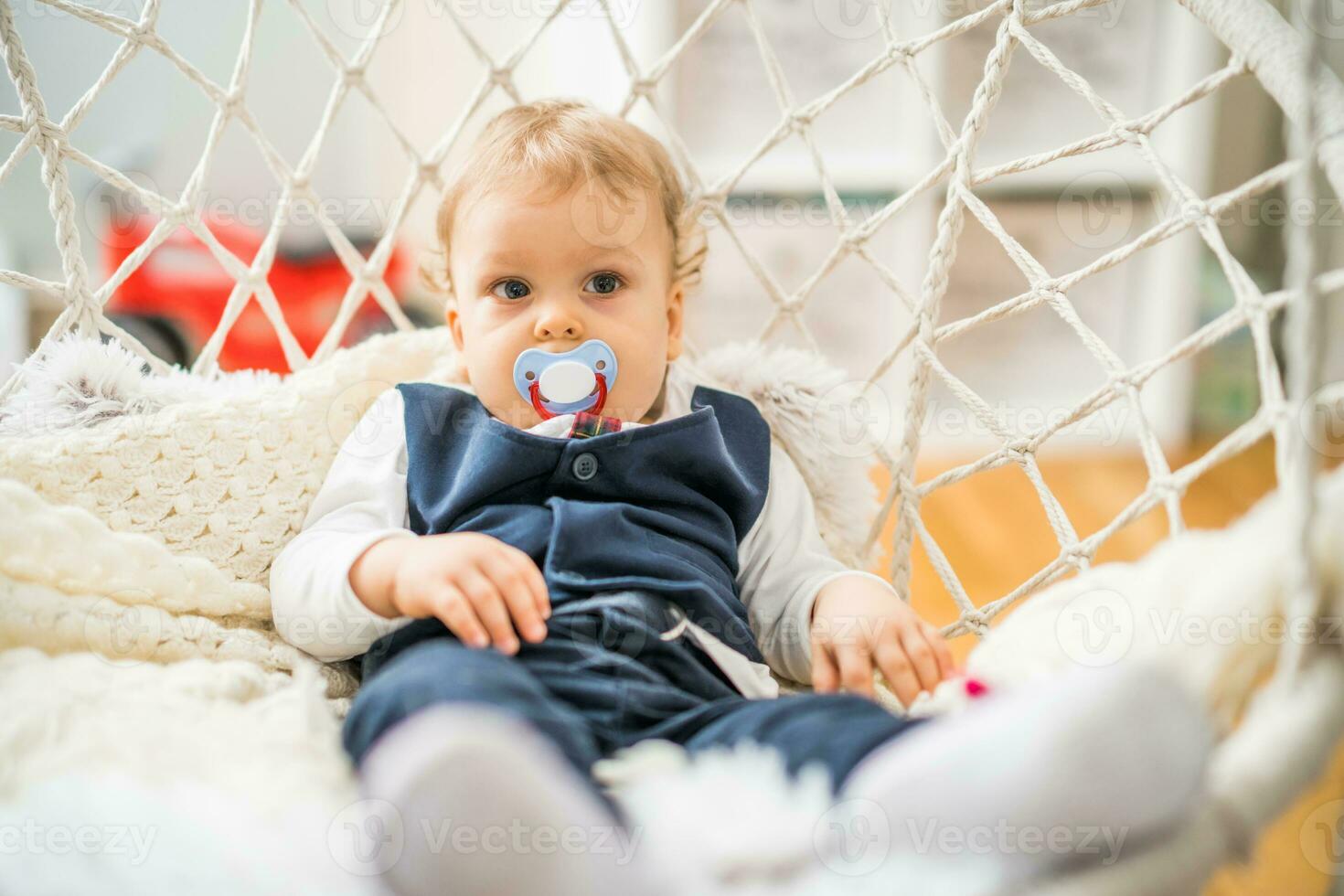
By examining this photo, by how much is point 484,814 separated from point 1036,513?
1.56 m

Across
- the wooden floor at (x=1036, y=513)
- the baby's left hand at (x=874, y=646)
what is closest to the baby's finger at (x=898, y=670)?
the baby's left hand at (x=874, y=646)

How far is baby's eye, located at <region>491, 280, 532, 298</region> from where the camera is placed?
0.74 meters

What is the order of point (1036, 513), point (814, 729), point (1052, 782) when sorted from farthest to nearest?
point (1036, 513) < point (814, 729) < point (1052, 782)

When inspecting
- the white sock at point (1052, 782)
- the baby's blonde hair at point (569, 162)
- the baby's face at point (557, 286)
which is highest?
the baby's blonde hair at point (569, 162)

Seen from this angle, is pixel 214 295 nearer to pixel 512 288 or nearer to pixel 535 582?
pixel 512 288

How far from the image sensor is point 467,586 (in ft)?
1.94

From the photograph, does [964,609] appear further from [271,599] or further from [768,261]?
[768,261]

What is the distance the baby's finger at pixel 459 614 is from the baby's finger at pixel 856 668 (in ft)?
0.73

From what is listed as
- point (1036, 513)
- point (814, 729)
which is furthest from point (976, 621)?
point (1036, 513)

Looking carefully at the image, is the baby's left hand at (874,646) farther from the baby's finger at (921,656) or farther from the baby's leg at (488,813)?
the baby's leg at (488,813)

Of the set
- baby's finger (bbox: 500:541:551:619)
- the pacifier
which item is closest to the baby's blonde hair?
the pacifier

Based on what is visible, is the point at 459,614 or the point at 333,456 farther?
the point at 333,456

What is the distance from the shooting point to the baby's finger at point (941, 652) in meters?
0.63

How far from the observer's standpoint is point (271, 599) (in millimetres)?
705
